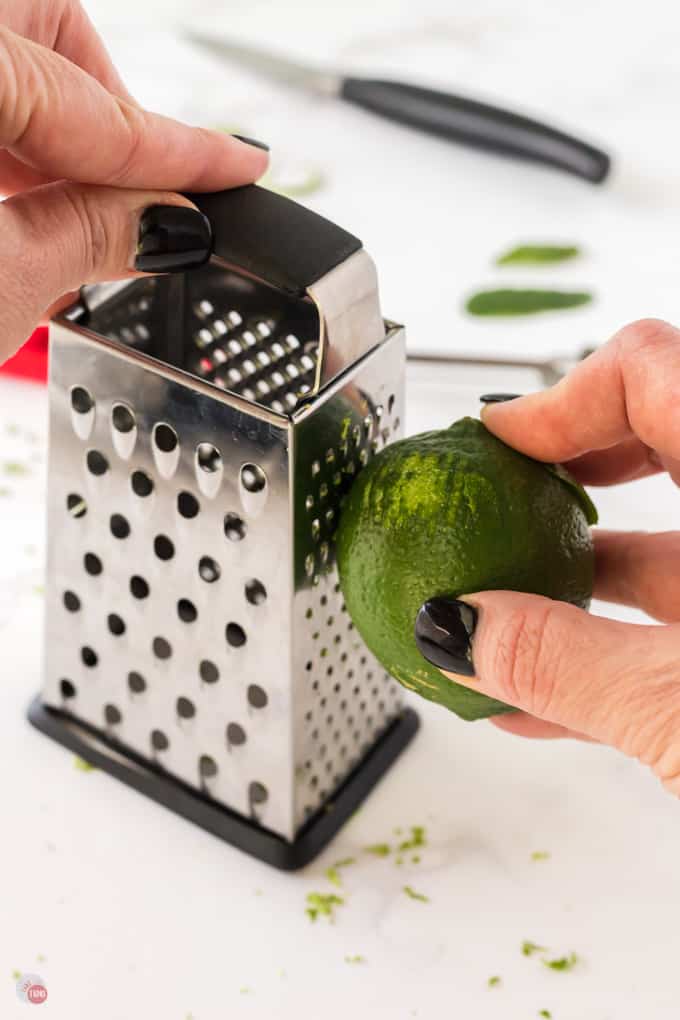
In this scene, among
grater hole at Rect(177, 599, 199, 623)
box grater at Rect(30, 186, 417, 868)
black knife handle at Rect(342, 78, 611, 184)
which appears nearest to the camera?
box grater at Rect(30, 186, 417, 868)

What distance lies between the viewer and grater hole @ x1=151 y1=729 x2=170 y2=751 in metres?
1.04

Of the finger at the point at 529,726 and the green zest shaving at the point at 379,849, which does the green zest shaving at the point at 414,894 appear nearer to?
the green zest shaving at the point at 379,849

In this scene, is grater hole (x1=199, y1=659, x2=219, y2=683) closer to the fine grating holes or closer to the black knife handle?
the fine grating holes

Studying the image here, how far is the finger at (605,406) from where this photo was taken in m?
0.83

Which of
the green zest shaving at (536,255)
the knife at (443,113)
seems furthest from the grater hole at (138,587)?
the knife at (443,113)

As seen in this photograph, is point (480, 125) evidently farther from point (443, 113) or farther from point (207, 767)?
point (207, 767)

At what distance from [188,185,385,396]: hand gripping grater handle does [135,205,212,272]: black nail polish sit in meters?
0.01

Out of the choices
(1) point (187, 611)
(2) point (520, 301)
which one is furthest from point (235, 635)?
(2) point (520, 301)

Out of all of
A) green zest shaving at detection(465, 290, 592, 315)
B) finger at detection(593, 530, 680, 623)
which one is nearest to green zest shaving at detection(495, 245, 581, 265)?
green zest shaving at detection(465, 290, 592, 315)

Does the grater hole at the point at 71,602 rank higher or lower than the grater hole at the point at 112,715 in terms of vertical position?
higher

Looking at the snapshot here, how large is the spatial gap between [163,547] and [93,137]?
11.6 inches

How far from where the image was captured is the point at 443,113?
184 centimetres

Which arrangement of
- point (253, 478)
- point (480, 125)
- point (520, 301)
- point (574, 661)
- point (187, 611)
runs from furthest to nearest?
point (480, 125)
point (520, 301)
point (187, 611)
point (253, 478)
point (574, 661)

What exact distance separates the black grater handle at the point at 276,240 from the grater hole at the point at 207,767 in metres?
0.40
